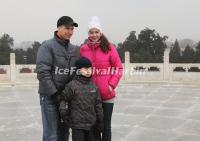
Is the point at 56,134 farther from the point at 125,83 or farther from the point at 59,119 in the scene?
the point at 125,83

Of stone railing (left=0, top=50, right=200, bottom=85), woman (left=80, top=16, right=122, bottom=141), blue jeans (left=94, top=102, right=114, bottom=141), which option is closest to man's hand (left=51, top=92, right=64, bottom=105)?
woman (left=80, top=16, right=122, bottom=141)

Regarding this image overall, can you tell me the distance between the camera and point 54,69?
4035 millimetres

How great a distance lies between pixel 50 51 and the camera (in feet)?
13.1

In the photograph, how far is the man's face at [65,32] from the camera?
3.98 m

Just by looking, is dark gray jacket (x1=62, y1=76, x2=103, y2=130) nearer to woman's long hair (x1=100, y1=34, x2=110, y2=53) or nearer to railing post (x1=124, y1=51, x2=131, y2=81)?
woman's long hair (x1=100, y1=34, x2=110, y2=53)

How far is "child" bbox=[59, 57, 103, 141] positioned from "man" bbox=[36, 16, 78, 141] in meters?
0.11

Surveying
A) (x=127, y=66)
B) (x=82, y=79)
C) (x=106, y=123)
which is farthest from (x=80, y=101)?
(x=127, y=66)

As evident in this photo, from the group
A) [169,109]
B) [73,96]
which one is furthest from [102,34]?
[169,109]

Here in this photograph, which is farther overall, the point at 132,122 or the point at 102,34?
the point at 132,122

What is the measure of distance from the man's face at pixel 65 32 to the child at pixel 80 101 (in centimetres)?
28

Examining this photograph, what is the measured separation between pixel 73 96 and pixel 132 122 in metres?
3.82

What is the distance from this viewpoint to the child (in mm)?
3998

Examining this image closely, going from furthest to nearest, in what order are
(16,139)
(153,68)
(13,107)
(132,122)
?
(153,68) < (13,107) < (132,122) < (16,139)

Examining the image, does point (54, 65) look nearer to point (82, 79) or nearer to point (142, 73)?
point (82, 79)
